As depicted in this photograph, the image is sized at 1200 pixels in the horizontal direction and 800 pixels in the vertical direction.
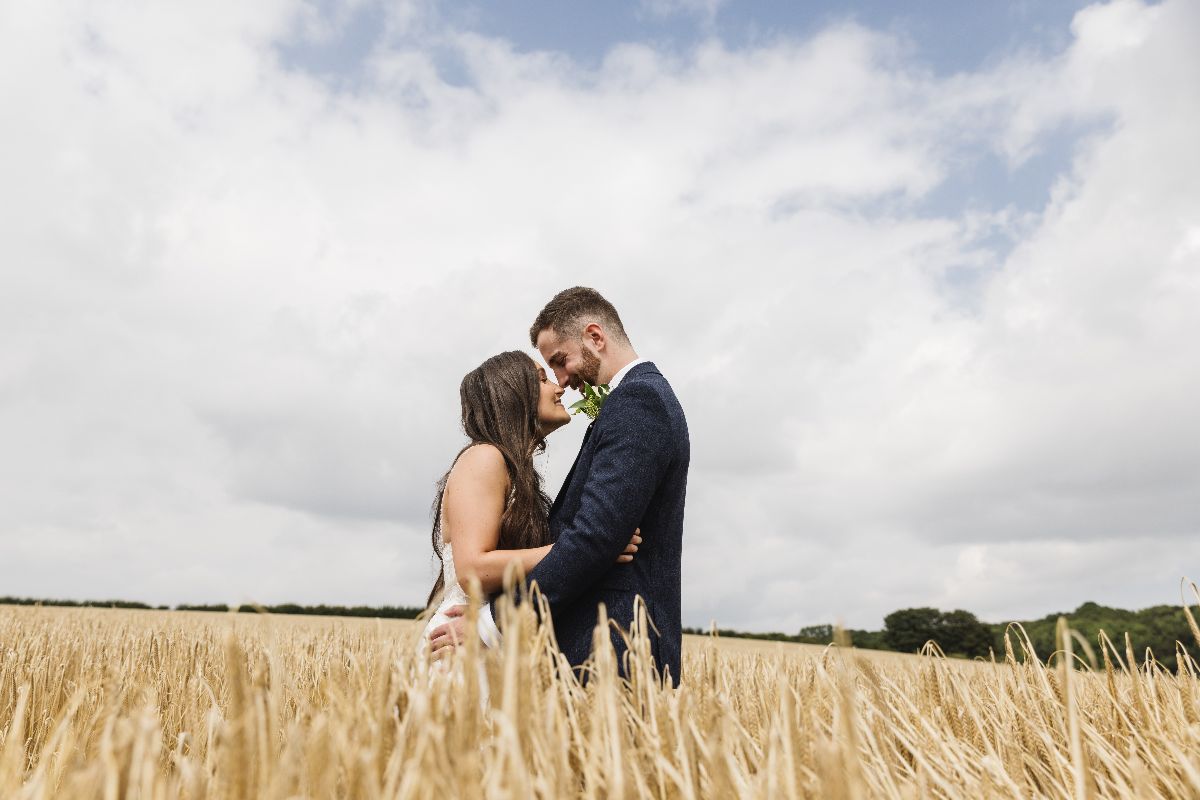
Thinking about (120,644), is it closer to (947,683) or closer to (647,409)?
(647,409)

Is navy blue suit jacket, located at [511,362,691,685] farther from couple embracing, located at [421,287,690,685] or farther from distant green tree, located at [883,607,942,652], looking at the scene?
distant green tree, located at [883,607,942,652]

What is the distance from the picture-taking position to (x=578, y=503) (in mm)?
3094

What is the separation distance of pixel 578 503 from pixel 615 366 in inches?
30.6

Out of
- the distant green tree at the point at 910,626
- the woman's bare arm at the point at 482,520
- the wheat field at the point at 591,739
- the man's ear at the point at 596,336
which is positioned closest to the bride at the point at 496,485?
the woman's bare arm at the point at 482,520

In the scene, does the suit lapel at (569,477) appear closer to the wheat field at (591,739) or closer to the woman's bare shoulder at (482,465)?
the woman's bare shoulder at (482,465)

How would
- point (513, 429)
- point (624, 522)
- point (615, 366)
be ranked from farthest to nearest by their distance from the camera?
point (615, 366) < point (513, 429) < point (624, 522)

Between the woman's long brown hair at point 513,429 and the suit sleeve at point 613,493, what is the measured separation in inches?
16.5

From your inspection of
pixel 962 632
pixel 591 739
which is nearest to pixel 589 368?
pixel 591 739

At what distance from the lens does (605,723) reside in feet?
5.35

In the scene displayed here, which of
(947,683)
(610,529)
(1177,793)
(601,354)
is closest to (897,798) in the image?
(1177,793)

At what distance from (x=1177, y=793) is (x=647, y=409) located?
1.78 m

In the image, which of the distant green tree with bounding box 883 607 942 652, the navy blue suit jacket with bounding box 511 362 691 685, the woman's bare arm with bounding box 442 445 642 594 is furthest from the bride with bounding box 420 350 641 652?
the distant green tree with bounding box 883 607 942 652

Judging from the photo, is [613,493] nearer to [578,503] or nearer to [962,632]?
[578,503]

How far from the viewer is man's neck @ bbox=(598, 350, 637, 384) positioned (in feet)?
12.0
